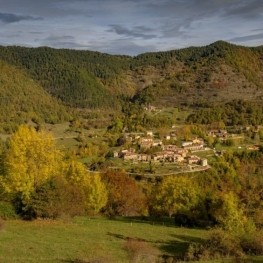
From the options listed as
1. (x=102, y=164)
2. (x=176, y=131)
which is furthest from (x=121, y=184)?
(x=176, y=131)

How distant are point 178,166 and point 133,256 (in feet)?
339

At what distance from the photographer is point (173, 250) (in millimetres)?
31375

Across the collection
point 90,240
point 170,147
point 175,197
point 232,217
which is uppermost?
point 232,217

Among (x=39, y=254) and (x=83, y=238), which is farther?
(x=83, y=238)

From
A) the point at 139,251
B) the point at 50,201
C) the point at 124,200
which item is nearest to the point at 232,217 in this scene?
the point at 139,251

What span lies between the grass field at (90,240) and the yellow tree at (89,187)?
561cm

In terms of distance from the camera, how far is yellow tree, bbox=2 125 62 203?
40531mm

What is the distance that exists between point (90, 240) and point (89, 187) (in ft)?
59.1

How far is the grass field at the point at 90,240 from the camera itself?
2609 centimetres

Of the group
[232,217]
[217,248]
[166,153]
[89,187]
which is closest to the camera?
[217,248]

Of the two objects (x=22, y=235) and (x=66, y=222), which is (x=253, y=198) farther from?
(x=22, y=235)

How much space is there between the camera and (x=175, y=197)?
1911 inches

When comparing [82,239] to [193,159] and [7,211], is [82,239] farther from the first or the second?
[193,159]

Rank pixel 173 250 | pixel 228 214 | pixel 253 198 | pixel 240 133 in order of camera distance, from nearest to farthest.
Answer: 1. pixel 173 250
2. pixel 228 214
3. pixel 253 198
4. pixel 240 133
